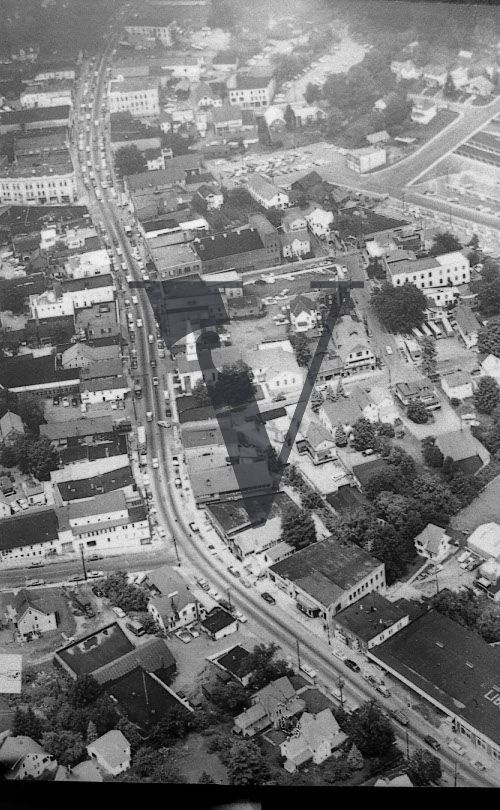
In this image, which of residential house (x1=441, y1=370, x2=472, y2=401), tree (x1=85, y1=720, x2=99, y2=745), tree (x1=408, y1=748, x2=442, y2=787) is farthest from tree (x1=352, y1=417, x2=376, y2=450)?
tree (x1=85, y1=720, x2=99, y2=745)

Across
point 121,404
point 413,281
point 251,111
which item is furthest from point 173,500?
point 251,111

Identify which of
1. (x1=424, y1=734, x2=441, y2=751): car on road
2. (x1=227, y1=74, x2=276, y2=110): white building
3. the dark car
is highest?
(x1=424, y1=734, x2=441, y2=751): car on road

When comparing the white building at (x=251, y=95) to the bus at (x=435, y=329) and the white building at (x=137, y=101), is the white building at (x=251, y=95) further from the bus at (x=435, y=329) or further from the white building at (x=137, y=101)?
the bus at (x=435, y=329)

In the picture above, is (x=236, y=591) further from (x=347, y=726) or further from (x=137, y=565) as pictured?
(x=347, y=726)

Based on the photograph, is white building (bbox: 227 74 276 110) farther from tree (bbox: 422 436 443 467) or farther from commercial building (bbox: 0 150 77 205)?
tree (bbox: 422 436 443 467)

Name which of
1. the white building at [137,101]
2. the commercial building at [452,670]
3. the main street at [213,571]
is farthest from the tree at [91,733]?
the white building at [137,101]

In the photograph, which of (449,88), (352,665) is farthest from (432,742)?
(449,88)

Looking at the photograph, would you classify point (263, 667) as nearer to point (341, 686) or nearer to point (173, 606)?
point (341, 686)
